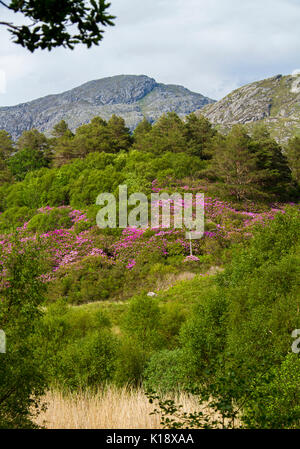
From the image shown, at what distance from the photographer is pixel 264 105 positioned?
168 m

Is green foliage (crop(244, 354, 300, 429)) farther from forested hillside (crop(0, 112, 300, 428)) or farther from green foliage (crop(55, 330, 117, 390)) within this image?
green foliage (crop(55, 330, 117, 390))

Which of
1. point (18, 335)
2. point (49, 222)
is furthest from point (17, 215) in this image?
point (18, 335)

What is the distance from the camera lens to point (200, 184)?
35.1 m

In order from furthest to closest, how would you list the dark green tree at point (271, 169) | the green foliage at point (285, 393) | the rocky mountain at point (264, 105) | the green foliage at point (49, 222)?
the rocky mountain at point (264, 105) < the dark green tree at point (271, 169) < the green foliage at point (49, 222) < the green foliage at point (285, 393)

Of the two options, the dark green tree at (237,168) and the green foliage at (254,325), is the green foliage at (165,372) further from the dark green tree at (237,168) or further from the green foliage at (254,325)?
the dark green tree at (237,168)

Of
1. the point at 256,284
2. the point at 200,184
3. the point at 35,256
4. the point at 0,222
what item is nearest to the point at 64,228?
the point at 0,222

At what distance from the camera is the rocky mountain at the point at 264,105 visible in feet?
494

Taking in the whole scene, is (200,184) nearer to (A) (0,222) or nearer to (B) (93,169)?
(B) (93,169)

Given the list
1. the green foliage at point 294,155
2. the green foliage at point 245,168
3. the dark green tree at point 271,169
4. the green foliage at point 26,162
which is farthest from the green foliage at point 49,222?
the green foliage at point 294,155

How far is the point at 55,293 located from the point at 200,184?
692 inches

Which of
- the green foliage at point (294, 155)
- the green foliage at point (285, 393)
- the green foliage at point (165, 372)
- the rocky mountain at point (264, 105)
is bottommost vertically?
the green foliage at point (165, 372)

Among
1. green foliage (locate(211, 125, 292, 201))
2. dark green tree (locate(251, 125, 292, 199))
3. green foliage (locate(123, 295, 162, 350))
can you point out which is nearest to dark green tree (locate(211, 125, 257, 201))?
green foliage (locate(211, 125, 292, 201))

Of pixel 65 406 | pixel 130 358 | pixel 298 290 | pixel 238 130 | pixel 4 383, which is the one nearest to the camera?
pixel 4 383

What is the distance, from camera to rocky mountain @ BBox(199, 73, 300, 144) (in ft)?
494
